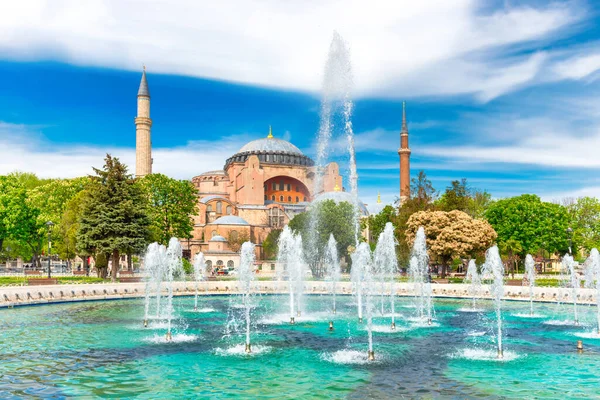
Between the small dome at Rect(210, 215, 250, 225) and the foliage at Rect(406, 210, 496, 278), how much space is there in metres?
33.5

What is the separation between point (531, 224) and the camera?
133ft

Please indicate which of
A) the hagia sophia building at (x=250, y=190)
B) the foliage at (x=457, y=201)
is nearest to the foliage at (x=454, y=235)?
the foliage at (x=457, y=201)

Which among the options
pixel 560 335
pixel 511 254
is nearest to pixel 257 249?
pixel 511 254

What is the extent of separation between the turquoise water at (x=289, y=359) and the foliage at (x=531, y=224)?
916 inches

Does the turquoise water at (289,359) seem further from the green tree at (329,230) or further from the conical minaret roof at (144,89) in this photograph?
the conical minaret roof at (144,89)

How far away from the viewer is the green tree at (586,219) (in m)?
46.9

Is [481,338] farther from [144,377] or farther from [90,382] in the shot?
[90,382]

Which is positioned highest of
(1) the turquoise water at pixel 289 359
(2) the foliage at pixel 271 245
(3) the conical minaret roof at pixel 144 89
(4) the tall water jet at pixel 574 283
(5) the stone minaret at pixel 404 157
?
(3) the conical minaret roof at pixel 144 89

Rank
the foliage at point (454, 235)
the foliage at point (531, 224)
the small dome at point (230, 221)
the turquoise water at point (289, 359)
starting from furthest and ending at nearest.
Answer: the small dome at point (230, 221), the foliage at point (531, 224), the foliage at point (454, 235), the turquoise water at point (289, 359)

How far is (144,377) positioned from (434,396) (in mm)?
5207

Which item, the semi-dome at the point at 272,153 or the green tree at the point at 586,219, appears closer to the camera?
the green tree at the point at 586,219

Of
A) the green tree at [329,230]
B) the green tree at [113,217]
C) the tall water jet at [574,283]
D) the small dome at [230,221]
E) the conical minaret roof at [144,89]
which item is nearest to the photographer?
the tall water jet at [574,283]

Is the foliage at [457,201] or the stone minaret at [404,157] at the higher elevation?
the stone minaret at [404,157]

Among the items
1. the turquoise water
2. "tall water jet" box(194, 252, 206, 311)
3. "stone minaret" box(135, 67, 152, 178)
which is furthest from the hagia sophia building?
the turquoise water
